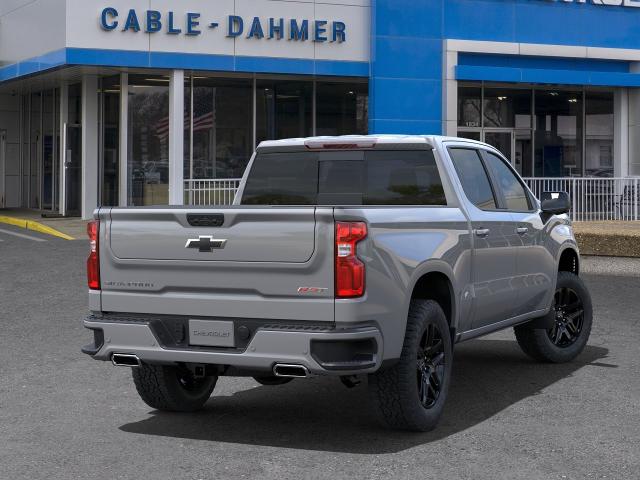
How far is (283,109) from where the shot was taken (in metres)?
28.5

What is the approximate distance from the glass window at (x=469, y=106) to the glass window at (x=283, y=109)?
4.11 m

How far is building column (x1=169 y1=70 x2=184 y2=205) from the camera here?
2592 centimetres

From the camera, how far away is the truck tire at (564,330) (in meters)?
9.43

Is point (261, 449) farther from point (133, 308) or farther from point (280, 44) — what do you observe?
point (280, 44)

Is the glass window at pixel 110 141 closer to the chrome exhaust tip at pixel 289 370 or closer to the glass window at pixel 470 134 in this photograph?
the glass window at pixel 470 134

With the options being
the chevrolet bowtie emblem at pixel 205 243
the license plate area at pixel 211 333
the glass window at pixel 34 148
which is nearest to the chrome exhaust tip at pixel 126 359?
the license plate area at pixel 211 333

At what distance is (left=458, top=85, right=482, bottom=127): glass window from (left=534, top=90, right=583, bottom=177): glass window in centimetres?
192

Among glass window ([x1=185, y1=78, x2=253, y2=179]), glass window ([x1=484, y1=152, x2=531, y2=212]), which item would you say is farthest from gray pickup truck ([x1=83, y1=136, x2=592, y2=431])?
glass window ([x1=185, y1=78, x2=253, y2=179])

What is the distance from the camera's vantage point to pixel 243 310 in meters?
6.53

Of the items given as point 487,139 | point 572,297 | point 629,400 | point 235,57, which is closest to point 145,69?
point 235,57

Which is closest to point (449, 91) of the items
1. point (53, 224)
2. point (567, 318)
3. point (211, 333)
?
point (53, 224)

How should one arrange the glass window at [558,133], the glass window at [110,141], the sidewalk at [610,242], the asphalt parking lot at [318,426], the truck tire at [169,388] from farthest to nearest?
the glass window at [558,133], the glass window at [110,141], the sidewalk at [610,242], the truck tire at [169,388], the asphalt parking lot at [318,426]

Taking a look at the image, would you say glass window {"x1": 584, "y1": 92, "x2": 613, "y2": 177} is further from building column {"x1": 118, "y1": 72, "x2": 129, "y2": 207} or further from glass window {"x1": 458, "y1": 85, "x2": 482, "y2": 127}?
building column {"x1": 118, "y1": 72, "x2": 129, "y2": 207}

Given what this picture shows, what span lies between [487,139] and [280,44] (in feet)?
22.8
